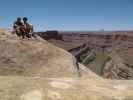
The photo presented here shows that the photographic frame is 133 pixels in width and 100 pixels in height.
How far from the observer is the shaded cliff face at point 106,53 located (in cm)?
4068

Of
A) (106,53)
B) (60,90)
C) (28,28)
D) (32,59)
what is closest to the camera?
(60,90)

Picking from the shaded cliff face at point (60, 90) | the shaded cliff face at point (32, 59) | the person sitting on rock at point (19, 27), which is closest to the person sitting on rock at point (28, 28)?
the person sitting on rock at point (19, 27)

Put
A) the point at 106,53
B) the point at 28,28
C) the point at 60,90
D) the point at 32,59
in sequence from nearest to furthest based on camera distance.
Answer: the point at 60,90 < the point at 32,59 < the point at 28,28 < the point at 106,53

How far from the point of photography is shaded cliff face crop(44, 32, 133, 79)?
40675 millimetres

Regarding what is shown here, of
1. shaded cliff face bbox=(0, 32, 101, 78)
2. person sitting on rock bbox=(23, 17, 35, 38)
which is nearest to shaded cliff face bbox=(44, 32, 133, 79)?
person sitting on rock bbox=(23, 17, 35, 38)

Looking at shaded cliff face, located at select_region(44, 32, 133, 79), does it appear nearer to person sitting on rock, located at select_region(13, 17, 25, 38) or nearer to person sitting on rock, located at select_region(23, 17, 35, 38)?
person sitting on rock, located at select_region(23, 17, 35, 38)

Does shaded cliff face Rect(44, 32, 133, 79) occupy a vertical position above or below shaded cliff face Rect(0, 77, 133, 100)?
below

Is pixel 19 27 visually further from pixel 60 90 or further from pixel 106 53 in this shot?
pixel 106 53

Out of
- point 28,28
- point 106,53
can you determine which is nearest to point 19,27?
point 28,28

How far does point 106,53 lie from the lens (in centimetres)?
5956

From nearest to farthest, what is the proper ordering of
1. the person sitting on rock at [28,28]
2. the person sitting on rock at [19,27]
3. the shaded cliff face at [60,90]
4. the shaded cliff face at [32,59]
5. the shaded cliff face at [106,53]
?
the shaded cliff face at [60,90], the shaded cliff face at [32,59], the person sitting on rock at [28,28], the person sitting on rock at [19,27], the shaded cliff face at [106,53]

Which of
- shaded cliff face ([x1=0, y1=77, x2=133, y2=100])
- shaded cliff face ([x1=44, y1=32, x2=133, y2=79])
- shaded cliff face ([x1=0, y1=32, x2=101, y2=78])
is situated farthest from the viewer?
shaded cliff face ([x1=44, y1=32, x2=133, y2=79])

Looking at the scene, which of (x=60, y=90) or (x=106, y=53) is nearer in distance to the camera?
(x=60, y=90)

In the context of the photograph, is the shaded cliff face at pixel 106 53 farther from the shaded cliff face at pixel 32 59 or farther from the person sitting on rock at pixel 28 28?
the shaded cliff face at pixel 32 59
